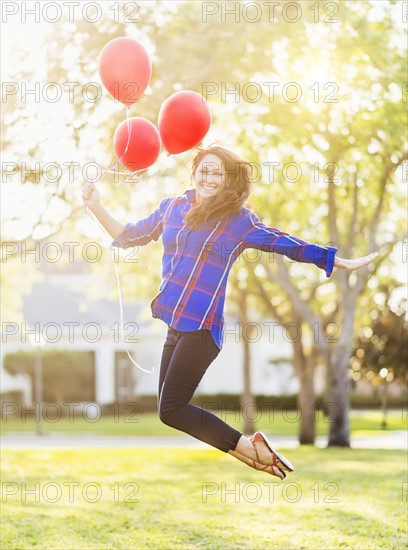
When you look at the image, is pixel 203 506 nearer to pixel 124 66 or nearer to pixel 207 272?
pixel 207 272

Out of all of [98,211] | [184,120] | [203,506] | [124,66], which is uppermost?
[124,66]

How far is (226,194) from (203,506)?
459 cm

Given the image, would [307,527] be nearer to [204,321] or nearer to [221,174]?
[204,321]

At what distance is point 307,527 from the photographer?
7.44 m

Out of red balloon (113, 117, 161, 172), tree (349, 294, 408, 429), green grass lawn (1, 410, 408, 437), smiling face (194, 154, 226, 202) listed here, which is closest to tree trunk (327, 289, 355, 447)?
green grass lawn (1, 410, 408, 437)

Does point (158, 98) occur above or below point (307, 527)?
above

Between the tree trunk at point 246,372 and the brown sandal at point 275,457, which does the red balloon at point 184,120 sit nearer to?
the brown sandal at point 275,457

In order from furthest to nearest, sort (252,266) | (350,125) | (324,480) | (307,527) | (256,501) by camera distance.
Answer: (252,266)
(350,125)
(324,480)
(256,501)
(307,527)

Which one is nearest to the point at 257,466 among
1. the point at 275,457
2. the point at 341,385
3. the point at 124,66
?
the point at 275,457

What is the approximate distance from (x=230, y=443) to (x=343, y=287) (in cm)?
1400

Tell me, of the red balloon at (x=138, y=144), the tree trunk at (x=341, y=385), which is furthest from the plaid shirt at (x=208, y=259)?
the tree trunk at (x=341, y=385)

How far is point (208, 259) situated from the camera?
17.0ft

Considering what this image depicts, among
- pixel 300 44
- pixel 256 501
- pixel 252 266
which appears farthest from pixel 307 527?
pixel 252 266

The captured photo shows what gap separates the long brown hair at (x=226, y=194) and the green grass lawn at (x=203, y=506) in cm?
273
